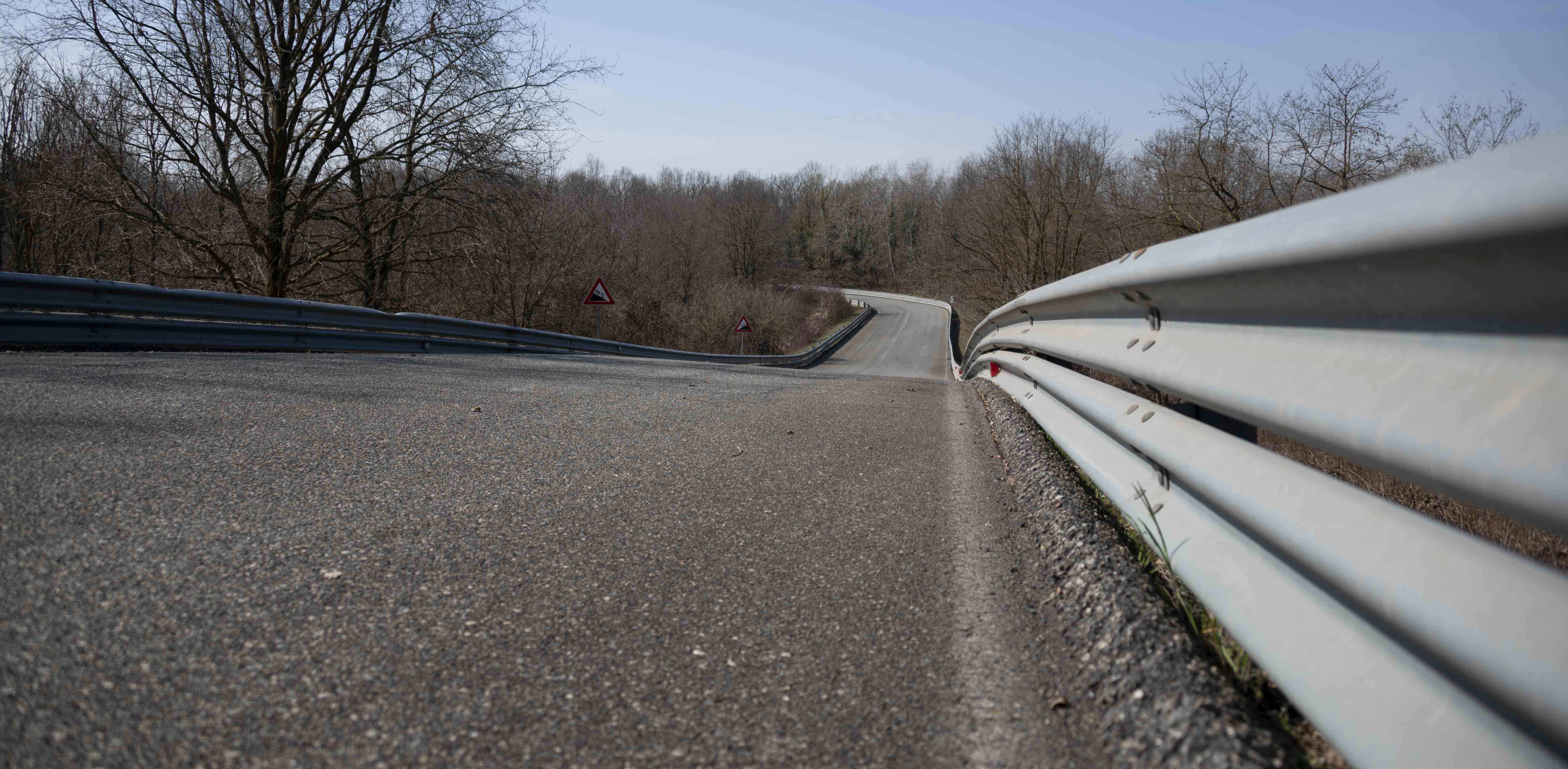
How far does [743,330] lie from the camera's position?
133 feet

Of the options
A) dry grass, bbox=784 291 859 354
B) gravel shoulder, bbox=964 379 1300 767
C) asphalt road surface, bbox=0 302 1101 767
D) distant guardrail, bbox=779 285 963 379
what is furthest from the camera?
dry grass, bbox=784 291 859 354

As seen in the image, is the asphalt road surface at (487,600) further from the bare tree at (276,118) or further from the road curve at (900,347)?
the road curve at (900,347)

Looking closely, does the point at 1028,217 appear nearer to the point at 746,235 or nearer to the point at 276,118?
the point at 276,118

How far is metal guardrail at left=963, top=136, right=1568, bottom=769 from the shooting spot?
41.8 inches

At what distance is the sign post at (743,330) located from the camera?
3955 centimetres

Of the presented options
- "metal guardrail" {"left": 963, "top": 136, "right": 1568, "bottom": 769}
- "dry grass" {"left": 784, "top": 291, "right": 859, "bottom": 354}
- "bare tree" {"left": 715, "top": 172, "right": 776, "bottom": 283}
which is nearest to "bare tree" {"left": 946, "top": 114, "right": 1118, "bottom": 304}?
"dry grass" {"left": 784, "top": 291, "right": 859, "bottom": 354}

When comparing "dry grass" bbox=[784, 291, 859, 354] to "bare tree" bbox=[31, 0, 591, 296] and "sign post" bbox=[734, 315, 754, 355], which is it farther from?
"bare tree" bbox=[31, 0, 591, 296]

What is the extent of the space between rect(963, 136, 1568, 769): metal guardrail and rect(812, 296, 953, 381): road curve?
29.9 m

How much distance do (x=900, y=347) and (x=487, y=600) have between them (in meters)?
55.9

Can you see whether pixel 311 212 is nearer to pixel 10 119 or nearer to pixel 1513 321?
pixel 10 119

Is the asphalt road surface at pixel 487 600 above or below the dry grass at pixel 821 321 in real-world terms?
below

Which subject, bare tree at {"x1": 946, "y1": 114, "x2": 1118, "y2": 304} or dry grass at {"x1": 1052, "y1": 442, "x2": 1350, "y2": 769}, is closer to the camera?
dry grass at {"x1": 1052, "y1": 442, "x2": 1350, "y2": 769}

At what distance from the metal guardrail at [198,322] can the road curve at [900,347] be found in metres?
21.5

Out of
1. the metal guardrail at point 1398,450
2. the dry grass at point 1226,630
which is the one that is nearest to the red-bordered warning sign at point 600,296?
the dry grass at point 1226,630
